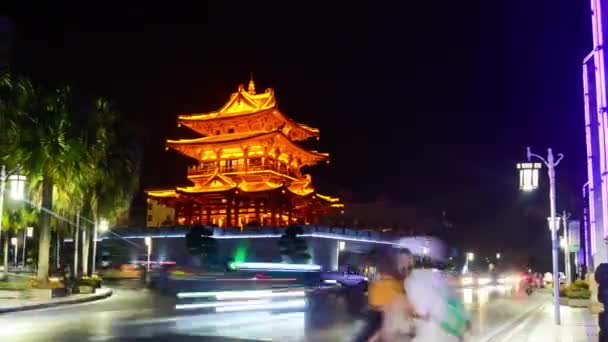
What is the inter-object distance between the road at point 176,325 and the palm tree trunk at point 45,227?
533 cm

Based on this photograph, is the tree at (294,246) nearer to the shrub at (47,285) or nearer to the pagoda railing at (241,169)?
the pagoda railing at (241,169)

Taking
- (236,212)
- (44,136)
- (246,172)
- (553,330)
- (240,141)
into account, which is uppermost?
(240,141)

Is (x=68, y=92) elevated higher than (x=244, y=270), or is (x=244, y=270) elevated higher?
(x=68, y=92)

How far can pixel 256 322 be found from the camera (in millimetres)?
18297

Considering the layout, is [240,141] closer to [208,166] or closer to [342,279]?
[208,166]

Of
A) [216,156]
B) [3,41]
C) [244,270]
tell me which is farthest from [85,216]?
A: [216,156]

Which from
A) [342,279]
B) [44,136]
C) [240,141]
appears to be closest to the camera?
[44,136]

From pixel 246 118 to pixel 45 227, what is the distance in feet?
143

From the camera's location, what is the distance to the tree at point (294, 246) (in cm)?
5850

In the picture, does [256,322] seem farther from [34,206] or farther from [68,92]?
[34,206]

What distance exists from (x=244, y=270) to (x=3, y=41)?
44.6 ft

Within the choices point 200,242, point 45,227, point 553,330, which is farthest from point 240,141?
point 553,330

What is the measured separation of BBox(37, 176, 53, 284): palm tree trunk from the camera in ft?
96.0

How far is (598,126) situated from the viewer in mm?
23078
